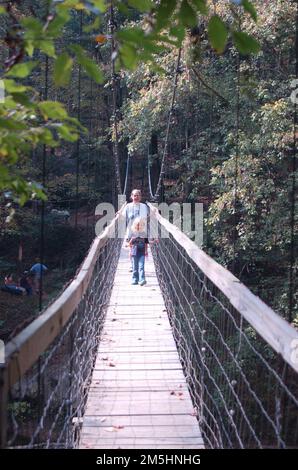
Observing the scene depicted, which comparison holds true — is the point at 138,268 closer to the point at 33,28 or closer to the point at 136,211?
the point at 136,211

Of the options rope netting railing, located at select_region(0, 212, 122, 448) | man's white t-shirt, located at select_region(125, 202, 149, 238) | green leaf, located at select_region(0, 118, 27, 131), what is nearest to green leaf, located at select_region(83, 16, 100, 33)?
green leaf, located at select_region(0, 118, 27, 131)

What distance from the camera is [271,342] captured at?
0.97m

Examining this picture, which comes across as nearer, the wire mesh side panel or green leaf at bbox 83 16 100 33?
green leaf at bbox 83 16 100 33

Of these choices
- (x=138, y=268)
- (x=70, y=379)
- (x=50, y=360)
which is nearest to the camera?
(x=70, y=379)

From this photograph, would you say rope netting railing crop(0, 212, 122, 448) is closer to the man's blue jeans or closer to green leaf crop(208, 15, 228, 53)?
green leaf crop(208, 15, 228, 53)

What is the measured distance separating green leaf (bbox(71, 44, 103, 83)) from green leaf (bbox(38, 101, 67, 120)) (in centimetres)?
7

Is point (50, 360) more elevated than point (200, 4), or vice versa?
point (200, 4)

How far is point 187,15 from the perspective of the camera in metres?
0.93

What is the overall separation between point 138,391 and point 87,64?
1.48 meters

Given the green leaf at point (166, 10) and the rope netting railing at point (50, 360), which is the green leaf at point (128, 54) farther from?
the rope netting railing at point (50, 360)

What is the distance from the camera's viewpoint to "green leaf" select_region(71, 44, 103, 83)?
0.85 metres

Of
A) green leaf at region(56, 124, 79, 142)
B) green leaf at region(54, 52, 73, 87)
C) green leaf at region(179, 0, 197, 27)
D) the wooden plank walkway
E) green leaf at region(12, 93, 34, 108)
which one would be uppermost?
green leaf at region(179, 0, 197, 27)

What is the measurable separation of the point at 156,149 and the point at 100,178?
2268mm

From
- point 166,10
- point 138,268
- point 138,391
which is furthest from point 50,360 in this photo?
point 138,268
